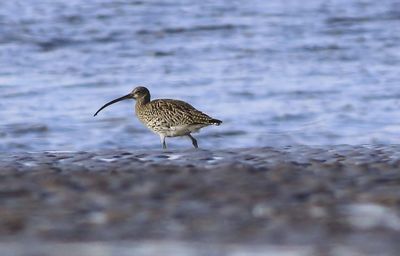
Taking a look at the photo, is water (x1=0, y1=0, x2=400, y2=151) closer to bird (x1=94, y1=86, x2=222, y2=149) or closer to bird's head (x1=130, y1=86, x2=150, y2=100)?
bird's head (x1=130, y1=86, x2=150, y2=100)

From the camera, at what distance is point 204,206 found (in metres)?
8.72

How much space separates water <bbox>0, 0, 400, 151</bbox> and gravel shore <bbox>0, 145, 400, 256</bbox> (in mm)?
7227

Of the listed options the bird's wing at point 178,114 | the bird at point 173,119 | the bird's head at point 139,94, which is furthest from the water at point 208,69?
the bird's wing at point 178,114

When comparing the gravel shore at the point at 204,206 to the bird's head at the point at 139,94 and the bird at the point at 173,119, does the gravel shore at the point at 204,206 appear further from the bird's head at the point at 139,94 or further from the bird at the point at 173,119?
the bird's head at the point at 139,94

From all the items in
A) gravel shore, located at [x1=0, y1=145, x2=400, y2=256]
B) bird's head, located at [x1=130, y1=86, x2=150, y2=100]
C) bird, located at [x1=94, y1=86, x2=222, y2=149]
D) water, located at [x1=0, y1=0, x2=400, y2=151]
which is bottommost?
water, located at [x1=0, y1=0, x2=400, y2=151]

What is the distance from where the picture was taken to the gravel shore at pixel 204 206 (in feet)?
25.5

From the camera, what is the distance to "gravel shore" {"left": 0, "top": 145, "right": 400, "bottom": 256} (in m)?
7.76

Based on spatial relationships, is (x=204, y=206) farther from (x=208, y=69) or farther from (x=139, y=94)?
(x=208, y=69)

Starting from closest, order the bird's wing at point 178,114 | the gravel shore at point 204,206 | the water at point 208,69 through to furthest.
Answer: the gravel shore at point 204,206 → the bird's wing at point 178,114 → the water at point 208,69

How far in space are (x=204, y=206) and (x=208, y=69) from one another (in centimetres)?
1713

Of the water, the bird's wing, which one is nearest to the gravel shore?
the bird's wing

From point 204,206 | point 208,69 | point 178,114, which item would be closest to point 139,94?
point 178,114

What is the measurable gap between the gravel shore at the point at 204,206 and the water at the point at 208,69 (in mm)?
7227

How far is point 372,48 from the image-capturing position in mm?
28672
